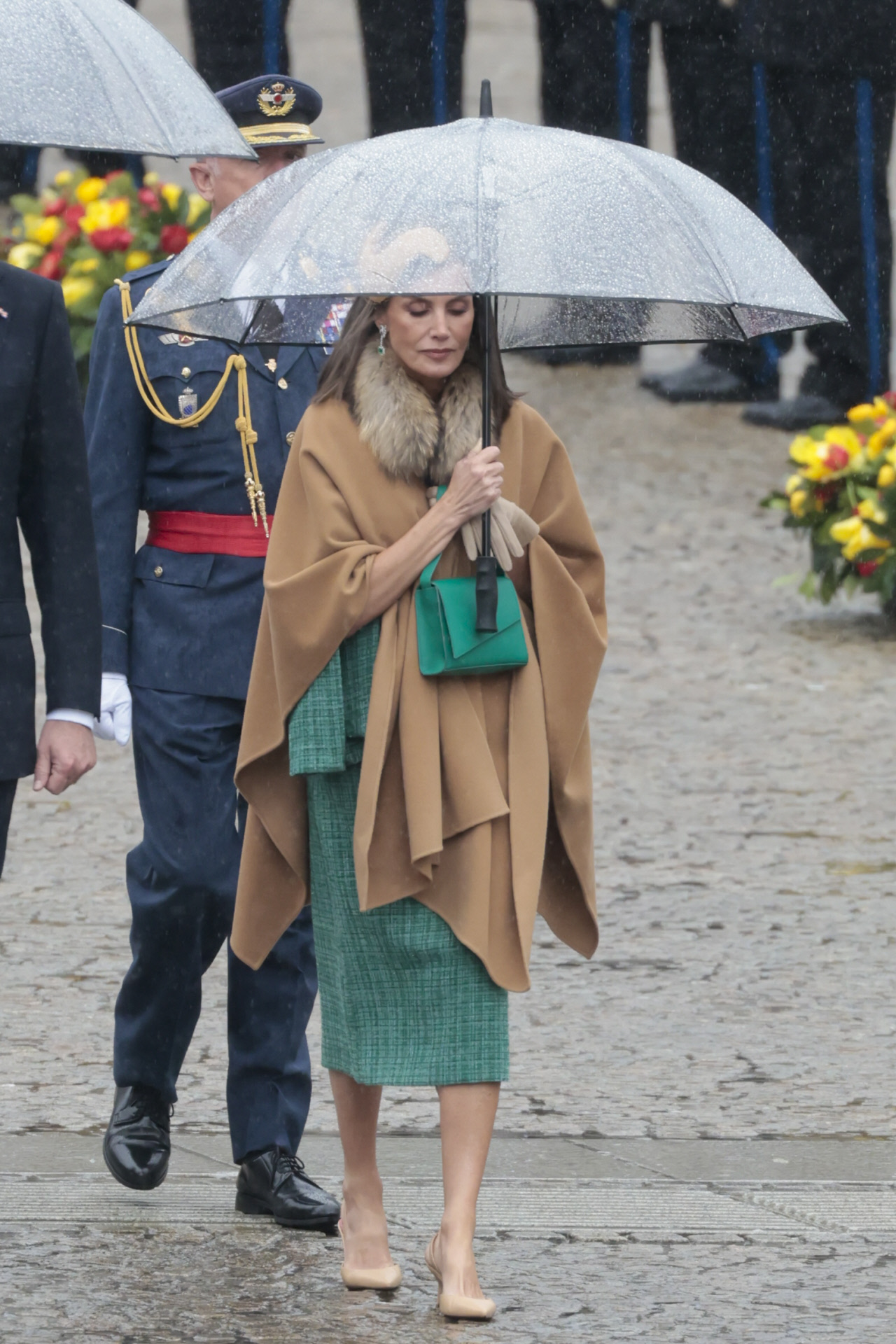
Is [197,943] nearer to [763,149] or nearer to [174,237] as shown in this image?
[174,237]

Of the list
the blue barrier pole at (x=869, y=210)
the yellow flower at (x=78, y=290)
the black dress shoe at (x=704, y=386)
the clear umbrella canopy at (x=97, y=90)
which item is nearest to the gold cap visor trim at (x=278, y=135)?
the clear umbrella canopy at (x=97, y=90)

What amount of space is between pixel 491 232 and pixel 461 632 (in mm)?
605

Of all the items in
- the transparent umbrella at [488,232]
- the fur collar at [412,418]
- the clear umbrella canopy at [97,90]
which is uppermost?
the clear umbrella canopy at [97,90]

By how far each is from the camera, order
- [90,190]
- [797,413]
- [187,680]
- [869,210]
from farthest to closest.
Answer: [797,413]
[869,210]
[90,190]
[187,680]

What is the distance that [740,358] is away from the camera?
14.8 meters

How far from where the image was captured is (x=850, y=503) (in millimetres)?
9930

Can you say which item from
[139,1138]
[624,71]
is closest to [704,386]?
[624,71]

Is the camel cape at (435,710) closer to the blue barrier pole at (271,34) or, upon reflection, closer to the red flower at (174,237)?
the red flower at (174,237)

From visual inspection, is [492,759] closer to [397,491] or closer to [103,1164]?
[397,491]

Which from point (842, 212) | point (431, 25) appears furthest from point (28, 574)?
point (842, 212)

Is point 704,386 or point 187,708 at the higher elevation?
point 704,386

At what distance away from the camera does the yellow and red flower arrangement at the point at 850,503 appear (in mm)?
9797

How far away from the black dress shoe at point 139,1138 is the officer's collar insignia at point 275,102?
1780 millimetres

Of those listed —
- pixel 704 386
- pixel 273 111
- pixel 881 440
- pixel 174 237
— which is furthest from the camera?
pixel 704 386
